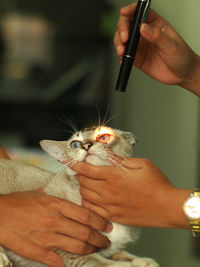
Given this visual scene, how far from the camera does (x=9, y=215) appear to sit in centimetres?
64

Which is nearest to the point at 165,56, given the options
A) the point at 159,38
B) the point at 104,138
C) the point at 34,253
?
the point at 159,38

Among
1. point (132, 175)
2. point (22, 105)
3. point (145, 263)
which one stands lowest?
point (22, 105)

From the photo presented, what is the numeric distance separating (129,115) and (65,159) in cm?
38

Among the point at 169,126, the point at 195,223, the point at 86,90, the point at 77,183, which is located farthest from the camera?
the point at 86,90

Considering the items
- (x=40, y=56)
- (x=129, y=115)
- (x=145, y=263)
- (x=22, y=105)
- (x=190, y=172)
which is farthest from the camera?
(x=40, y=56)

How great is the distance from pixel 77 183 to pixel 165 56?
0.86 ft

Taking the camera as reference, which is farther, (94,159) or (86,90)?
(86,90)

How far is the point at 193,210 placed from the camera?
1.89 feet

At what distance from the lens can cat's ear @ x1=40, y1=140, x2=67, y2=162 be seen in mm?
702

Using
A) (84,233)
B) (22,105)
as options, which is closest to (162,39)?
(84,233)

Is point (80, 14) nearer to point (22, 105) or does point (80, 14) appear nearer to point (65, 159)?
point (22, 105)

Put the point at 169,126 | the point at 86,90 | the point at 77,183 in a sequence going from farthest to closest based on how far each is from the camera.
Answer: the point at 86,90 → the point at 169,126 → the point at 77,183

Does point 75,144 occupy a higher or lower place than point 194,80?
lower

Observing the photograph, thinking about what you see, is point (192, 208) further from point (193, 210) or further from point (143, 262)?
point (143, 262)
